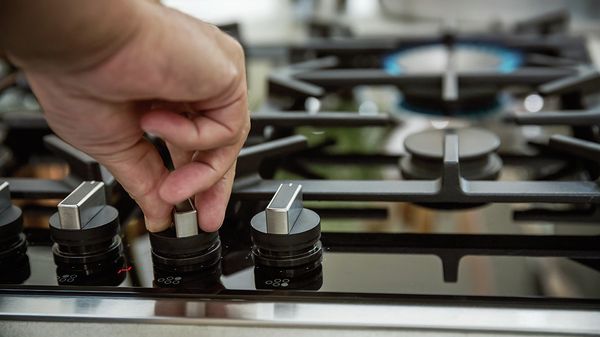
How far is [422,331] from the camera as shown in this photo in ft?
1.44

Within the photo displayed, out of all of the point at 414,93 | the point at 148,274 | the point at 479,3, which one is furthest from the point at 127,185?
the point at 479,3

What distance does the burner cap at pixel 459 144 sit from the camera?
639 mm

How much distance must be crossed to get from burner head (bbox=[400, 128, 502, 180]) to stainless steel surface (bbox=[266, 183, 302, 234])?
0.17 metres

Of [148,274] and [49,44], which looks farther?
[148,274]

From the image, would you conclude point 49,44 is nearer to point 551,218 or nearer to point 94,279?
point 94,279

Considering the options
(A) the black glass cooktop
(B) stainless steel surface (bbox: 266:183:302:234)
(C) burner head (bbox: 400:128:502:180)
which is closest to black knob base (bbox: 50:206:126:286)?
(A) the black glass cooktop

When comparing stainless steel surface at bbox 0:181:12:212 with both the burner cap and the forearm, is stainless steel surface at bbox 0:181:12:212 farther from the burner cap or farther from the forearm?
the burner cap

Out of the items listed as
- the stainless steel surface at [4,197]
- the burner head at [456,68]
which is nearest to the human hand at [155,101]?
the stainless steel surface at [4,197]

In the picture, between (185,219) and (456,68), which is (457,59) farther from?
(185,219)

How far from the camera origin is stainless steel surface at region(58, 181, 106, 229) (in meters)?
0.51

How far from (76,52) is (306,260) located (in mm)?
231

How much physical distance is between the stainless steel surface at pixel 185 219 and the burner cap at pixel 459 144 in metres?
0.24

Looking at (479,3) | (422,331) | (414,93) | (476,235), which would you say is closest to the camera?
(422,331)

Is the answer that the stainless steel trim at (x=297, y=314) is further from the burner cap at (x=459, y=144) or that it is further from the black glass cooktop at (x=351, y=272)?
the burner cap at (x=459, y=144)
